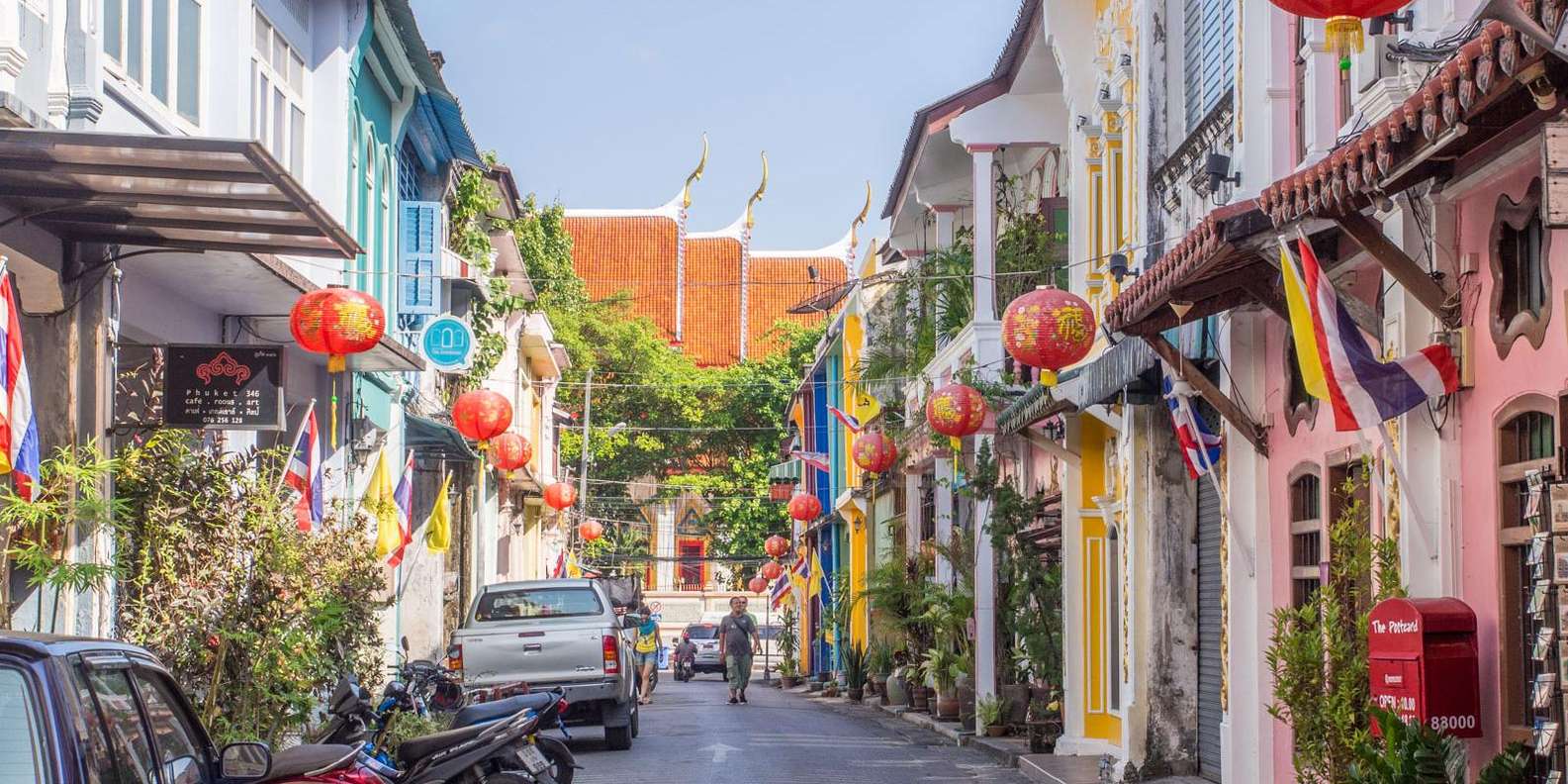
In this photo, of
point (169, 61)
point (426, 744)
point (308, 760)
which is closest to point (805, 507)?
A: point (169, 61)

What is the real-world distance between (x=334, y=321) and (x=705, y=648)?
41579 millimetres

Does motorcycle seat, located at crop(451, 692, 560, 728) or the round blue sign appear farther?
the round blue sign

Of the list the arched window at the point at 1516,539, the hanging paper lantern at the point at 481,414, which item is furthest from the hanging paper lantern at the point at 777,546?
the arched window at the point at 1516,539

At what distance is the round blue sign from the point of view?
23.2m

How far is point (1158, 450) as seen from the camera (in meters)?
15.3

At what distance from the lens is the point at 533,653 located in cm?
1805

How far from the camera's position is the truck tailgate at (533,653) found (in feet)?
58.7

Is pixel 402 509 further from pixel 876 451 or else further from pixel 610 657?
pixel 876 451

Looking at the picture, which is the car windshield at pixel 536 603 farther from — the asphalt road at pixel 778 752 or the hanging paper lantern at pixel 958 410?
the hanging paper lantern at pixel 958 410

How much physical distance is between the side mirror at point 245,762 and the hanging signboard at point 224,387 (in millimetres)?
7261

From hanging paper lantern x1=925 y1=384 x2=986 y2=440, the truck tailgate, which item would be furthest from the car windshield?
hanging paper lantern x1=925 y1=384 x2=986 y2=440

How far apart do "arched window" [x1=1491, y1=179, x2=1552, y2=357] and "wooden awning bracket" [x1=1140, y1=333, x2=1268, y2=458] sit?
13.5 ft

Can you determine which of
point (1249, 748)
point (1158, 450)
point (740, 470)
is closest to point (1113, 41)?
point (1158, 450)

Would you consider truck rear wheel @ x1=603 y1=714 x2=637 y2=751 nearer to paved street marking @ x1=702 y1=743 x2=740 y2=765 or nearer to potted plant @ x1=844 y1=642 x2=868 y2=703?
paved street marking @ x1=702 y1=743 x2=740 y2=765
